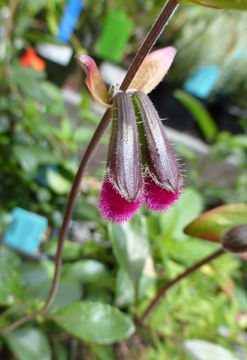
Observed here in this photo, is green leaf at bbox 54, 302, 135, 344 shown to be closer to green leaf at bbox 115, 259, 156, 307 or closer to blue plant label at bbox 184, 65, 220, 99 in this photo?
green leaf at bbox 115, 259, 156, 307

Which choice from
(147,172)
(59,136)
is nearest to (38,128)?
(59,136)

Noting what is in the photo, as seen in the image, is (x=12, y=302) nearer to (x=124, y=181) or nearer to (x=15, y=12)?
(x=124, y=181)

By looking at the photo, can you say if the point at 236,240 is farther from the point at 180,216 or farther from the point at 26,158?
the point at 26,158

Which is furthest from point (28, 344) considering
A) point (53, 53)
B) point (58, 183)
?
point (53, 53)

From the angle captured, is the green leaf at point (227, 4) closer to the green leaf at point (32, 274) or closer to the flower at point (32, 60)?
the green leaf at point (32, 274)

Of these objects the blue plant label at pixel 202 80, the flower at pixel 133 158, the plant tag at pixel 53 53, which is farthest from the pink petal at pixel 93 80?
the blue plant label at pixel 202 80
